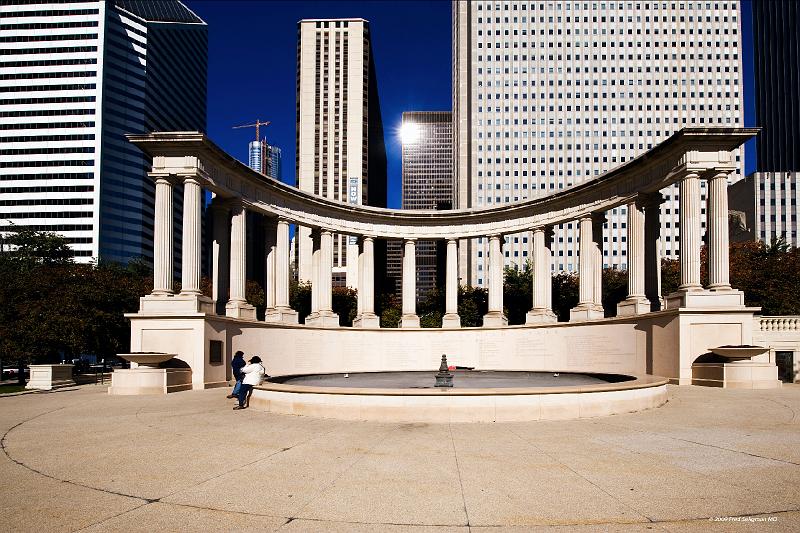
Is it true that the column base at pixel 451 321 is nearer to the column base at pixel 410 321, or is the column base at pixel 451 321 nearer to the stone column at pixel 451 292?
the stone column at pixel 451 292

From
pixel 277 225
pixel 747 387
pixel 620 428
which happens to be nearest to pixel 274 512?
pixel 620 428

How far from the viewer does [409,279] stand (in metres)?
63.5

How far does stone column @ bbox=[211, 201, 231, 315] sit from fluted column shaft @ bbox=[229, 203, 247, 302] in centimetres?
124

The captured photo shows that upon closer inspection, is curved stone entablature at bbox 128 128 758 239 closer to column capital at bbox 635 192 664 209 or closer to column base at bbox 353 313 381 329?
column capital at bbox 635 192 664 209

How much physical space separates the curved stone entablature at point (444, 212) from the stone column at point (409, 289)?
4.80 feet

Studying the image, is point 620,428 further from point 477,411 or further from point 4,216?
point 4,216

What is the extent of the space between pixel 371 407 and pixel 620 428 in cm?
829

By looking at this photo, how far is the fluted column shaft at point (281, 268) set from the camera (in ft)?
174

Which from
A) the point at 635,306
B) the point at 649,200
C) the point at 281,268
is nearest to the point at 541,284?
the point at 635,306

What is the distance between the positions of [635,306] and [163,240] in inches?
1380

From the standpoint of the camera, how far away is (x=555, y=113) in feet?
582

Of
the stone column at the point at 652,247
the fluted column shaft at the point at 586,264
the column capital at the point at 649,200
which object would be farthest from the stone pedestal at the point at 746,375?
the fluted column shaft at the point at 586,264

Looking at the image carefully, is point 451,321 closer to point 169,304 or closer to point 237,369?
point 169,304

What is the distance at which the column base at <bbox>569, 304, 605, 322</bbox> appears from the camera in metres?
51.7
